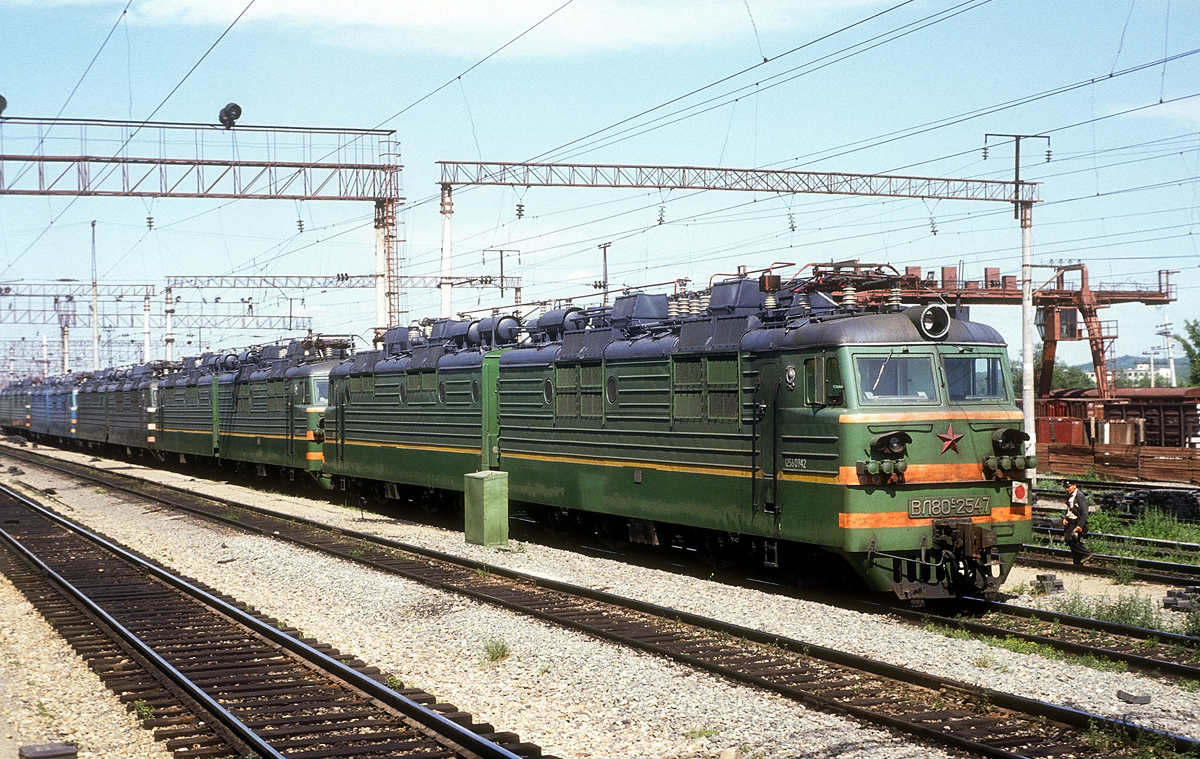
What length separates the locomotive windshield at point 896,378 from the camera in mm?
13602

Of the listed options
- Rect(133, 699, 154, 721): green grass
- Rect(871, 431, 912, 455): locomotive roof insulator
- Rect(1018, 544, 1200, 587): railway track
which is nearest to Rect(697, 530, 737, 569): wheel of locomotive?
Rect(871, 431, 912, 455): locomotive roof insulator

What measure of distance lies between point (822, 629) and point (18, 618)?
9.84 meters

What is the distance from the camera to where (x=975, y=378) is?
14180 mm

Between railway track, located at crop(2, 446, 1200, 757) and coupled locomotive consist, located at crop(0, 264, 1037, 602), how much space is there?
6.76 ft

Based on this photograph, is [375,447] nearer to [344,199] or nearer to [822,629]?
[344,199]

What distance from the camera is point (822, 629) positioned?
1272 centimetres

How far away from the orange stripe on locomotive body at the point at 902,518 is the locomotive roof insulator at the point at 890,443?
70 cm

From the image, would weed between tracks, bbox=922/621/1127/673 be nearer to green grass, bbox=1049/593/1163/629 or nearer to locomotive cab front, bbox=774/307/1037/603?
locomotive cab front, bbox=774/307/1037/603

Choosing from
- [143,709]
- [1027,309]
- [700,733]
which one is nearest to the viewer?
[700,733]

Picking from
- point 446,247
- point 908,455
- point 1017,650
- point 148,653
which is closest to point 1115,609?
point 1017,650

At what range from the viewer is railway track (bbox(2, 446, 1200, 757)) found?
28.8 ft

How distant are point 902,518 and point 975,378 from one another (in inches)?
79.4

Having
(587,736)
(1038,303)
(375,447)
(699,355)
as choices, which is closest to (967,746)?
(587,736)

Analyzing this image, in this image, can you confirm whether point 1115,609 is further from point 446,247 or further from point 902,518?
point 446,247
